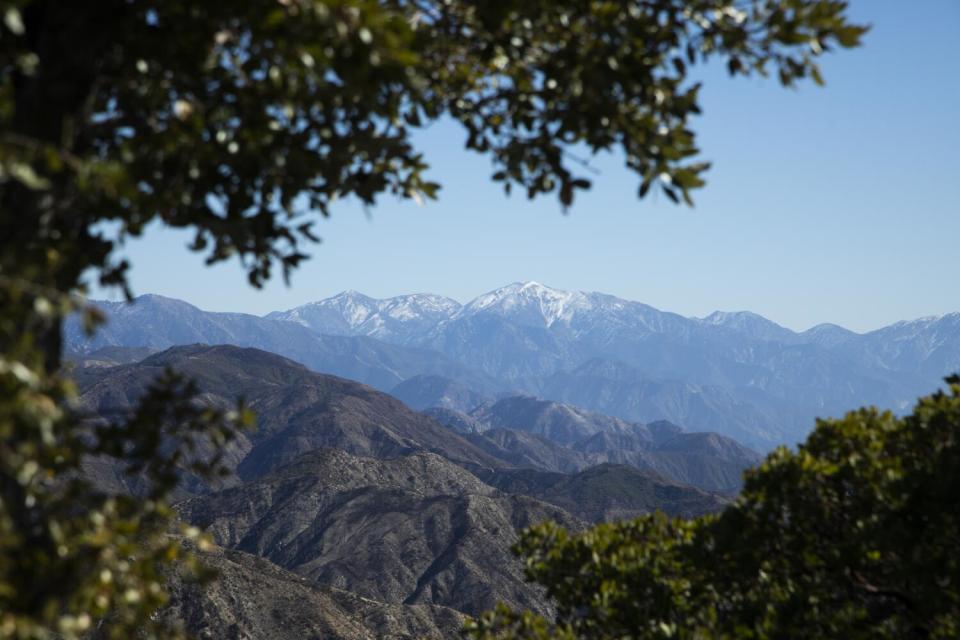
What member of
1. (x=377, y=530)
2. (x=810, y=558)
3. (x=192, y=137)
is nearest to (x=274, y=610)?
(x=810, y=558)

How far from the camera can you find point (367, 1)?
457cm

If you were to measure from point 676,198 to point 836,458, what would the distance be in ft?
18.6

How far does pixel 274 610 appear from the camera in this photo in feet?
164

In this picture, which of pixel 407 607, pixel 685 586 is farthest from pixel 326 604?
pixel 685 586

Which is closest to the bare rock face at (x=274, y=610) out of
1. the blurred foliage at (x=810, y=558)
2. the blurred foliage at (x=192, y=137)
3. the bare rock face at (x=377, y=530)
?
the bare rock face at (x=377, y=530)

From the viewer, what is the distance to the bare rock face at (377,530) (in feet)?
302

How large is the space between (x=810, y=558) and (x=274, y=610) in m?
47.1

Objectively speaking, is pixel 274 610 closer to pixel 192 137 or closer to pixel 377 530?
pixel 192 137

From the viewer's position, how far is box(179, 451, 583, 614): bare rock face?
302 feet

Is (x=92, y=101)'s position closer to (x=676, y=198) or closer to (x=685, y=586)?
(x=676, y=198)

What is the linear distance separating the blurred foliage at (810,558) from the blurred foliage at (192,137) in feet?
17.3

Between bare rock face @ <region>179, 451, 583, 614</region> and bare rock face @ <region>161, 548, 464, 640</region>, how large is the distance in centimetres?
3275

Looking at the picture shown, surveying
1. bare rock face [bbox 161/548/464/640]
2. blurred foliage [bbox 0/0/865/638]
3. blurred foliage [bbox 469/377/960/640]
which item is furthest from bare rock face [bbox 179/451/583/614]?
blurred foliage [bbox 0/0/865/638]

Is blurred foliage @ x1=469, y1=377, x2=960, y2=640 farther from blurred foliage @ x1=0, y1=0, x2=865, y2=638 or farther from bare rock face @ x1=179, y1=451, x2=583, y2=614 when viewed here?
bare rock face @ x1=179, y1=451, x2=583, y2=614
